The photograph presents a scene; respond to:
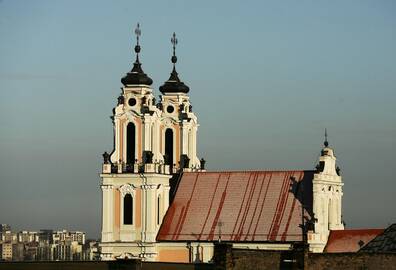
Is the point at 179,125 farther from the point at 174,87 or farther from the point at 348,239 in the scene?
the point at 348,239

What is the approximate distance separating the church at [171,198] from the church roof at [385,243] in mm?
37813

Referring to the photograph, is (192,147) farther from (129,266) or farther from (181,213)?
(129,266)

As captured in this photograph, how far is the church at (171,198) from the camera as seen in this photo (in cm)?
12694

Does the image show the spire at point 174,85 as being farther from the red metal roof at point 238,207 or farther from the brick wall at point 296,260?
the brick wall at point 296,260

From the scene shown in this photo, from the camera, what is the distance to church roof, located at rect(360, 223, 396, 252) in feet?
278

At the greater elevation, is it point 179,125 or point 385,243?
point 179,125

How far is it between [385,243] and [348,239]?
3582cm

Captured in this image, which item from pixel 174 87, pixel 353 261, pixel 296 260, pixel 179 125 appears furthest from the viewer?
pixel 174 87

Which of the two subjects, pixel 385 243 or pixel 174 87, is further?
pixel 174 87

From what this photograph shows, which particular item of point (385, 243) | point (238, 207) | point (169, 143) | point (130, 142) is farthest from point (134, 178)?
point (385, 243)

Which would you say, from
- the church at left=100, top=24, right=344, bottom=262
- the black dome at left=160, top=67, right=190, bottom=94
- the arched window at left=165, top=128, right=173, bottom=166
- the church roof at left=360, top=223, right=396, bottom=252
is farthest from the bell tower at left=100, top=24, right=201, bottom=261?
the church roof at left=360, top=223, right=396, bottom=252

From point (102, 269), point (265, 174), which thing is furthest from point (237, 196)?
point (102, 269)

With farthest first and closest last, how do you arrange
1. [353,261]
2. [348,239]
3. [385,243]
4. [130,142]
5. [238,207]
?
→ 1. [130,142]
2. [238,207]
3. [348,239]
4. [385,243]
5. [353,261]

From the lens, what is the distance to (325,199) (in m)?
125
